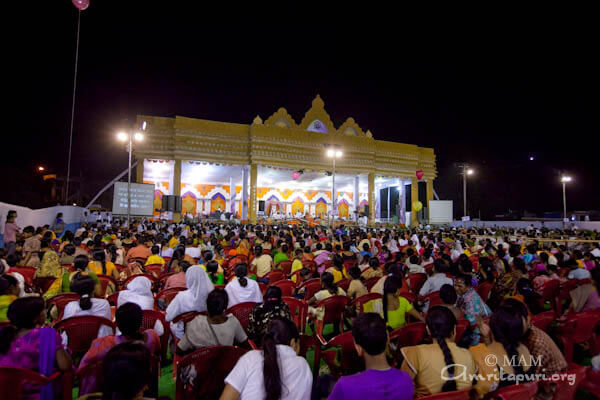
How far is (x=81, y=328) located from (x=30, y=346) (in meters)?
0.76

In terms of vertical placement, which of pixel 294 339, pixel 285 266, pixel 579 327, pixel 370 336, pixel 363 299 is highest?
pixel 370 336

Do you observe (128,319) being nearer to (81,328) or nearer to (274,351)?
(81,328)

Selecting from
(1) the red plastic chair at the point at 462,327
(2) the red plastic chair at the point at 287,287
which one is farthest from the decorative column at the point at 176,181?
(1) the red plastic chair at the point at 462,327

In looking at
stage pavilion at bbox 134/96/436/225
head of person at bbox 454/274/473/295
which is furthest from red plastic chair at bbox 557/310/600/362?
stage pavilion at bbox 134/96/436/225

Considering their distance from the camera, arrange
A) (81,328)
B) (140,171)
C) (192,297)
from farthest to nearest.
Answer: (140,171), (192,297), (81,328)

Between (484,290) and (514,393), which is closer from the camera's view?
(514,393)

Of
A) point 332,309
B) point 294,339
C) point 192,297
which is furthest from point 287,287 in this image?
point 294,339

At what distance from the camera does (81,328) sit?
2.93m

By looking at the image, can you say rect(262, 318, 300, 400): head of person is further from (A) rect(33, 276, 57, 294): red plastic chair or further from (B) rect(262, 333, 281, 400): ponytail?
(A) rect(33, 276, 57, 294): red plastic chair

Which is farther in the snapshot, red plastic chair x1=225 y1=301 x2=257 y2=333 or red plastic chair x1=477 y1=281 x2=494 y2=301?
red plastic chair x1=477 y1=281 x2=494 y2=301

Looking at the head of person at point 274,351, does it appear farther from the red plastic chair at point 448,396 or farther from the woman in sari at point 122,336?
the woman in sari at point 122,336

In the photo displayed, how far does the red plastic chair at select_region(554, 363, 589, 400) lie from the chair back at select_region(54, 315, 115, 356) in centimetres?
359

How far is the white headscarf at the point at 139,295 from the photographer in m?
3.55

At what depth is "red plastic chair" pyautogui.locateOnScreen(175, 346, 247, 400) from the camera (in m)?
2.17
